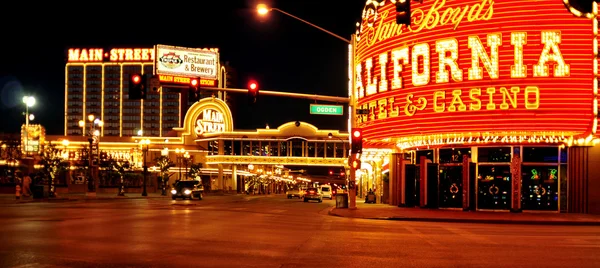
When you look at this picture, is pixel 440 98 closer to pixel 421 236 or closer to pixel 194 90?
pixel 194 90

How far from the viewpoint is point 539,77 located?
3194 cm

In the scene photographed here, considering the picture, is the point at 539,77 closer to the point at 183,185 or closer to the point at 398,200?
the point at 398,200

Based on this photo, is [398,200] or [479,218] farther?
[398,200]

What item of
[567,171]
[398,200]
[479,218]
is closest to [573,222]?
[479,218]

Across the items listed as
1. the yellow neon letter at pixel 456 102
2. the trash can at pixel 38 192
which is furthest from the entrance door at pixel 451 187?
the trash can at pixel 38 192

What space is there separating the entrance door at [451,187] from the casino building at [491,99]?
2.2 inches

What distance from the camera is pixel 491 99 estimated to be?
3288 centimetres

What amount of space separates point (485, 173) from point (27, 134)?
53175mm

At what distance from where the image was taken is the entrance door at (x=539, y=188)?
112 ft

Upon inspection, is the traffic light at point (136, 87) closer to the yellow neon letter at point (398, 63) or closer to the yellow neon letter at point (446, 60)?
the yellow neon letter at point (398, 63)

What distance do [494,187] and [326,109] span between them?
981cm

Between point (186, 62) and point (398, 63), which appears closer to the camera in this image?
point (398, 63)

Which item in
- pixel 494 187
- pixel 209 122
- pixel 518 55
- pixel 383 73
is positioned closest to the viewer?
pixel 518 55

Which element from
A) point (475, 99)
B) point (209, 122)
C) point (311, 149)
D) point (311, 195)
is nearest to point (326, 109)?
point (475, 99)
